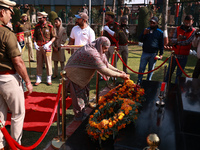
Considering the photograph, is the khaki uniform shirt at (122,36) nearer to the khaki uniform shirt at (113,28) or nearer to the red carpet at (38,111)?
the khaki uniform shirt at (113,28)

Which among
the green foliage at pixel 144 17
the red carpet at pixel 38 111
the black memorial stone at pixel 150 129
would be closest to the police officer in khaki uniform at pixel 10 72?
the red carpet at pixel 38 111

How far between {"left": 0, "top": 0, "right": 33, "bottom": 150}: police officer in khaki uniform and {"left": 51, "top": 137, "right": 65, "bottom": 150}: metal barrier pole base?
599 millimetres

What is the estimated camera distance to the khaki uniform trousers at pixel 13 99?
276 cm

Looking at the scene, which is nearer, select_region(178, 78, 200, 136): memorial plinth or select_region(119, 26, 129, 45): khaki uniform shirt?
select_region(178, 78, 200, 136): memorial plinth

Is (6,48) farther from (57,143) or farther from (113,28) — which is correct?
(113,28)

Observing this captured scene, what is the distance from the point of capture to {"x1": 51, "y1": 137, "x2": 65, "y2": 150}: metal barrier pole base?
3279mm

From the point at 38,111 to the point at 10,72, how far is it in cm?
201

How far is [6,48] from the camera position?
8.65ft

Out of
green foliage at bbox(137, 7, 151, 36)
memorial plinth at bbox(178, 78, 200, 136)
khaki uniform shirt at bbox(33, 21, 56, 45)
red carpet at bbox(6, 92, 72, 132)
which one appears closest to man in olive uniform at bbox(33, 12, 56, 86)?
khaki uniform shirt at bbox(33, 21, 56, 45)

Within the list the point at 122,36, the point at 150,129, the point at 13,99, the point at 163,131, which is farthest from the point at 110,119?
the point at 122,36

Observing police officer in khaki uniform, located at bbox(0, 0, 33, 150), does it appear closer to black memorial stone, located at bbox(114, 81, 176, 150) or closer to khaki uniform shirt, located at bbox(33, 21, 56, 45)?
black memorial stone, located at bbox(114, 81, 176, 150)

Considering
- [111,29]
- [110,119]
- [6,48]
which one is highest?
[111,29]

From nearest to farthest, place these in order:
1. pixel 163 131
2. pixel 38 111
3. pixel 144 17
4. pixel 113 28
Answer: pixel 163 131, pixel 38 111, pixel 113 28, pixel 144 17

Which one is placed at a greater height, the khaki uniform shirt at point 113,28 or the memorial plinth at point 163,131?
the khaki uniform shirt at point 113,28
